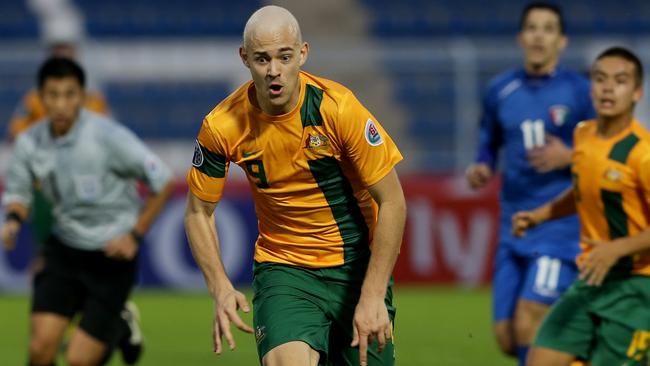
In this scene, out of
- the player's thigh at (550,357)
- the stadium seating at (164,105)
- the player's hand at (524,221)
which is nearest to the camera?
the player's thigh at (550,357)

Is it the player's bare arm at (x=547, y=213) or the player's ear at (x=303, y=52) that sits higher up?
the player's ear at (x=303, y=52)

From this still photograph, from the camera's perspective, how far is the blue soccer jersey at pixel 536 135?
820cm

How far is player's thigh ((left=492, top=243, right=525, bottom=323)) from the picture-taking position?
819 centimetres

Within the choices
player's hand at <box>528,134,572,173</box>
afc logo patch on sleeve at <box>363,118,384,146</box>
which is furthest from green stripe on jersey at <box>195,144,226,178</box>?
player's hand at <box>528,134,572,173</box>

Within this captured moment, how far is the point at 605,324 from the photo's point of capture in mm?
6504

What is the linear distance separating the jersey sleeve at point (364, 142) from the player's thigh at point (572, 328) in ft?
5.88

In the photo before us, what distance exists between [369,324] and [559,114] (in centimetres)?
357

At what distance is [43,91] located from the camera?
8102 millimetres

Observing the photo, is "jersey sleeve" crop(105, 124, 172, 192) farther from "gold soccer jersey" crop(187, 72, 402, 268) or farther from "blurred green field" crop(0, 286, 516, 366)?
"gold soccer jersey" crop(187, 72, 402, 268)

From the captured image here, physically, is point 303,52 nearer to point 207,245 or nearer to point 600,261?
point 207,245

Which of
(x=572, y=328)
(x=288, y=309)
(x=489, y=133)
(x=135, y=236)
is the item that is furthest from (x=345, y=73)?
(x=288, y=309)

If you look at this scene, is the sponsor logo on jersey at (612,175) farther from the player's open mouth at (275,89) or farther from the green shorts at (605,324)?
the player's open mouth at (275,89)

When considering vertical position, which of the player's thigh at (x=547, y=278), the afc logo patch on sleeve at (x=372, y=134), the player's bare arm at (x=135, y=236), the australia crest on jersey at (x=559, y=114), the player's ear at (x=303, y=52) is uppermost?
the player's ear at (x=303, y=52)

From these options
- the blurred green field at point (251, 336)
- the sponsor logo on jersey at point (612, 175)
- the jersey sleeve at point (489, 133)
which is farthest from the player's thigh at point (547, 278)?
the blurred green field at point (251, 336)
